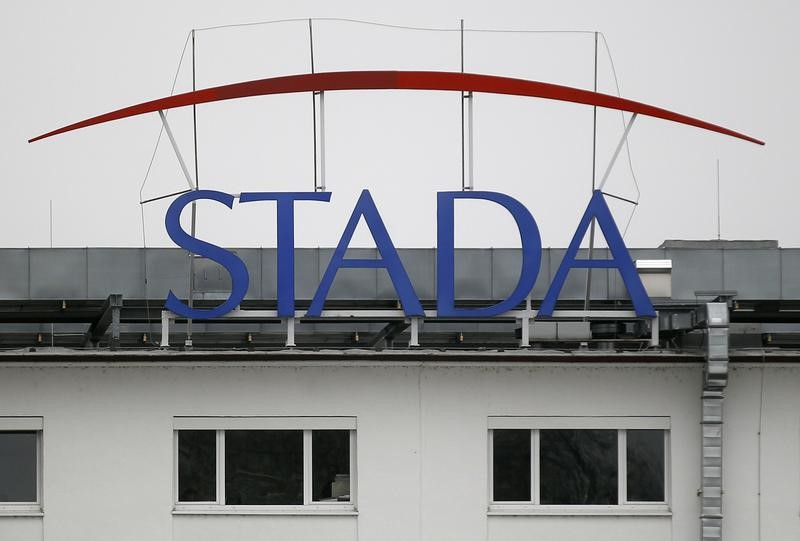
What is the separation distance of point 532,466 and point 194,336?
1185cm

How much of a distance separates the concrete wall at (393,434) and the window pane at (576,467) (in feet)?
1.28

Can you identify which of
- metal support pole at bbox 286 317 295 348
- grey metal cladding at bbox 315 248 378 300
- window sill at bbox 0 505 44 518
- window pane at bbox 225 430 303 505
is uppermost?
grey metal cladding at bbox 315 248 378 300

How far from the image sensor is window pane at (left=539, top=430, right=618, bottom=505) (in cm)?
2217

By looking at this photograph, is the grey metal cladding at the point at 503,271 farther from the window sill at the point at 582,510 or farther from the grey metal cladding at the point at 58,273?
the window sill at the point at 582,510

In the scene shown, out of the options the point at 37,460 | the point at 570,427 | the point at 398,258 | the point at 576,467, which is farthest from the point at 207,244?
the point at 576,467

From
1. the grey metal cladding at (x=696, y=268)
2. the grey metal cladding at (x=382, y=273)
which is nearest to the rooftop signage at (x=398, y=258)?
the grey metal cladding at (x=382, y=273)

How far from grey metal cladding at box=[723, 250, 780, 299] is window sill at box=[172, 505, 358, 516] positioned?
20.9 m

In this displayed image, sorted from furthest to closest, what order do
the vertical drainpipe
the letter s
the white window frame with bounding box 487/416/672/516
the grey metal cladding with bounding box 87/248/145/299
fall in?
1. the grey metal cladding with bounding box 87/248/145/299
2. the letter s
3. the white window frame with bounding box 487/416/672/516
4. the vertical drainpipe

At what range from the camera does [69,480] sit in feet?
72.2

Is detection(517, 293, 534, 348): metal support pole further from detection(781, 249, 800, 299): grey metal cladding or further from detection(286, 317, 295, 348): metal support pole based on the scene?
detection(781, 249, 800, 299): grey metal cladding

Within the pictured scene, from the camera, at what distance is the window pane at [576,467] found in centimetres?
2217

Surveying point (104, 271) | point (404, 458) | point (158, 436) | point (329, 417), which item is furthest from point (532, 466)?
point (104, 271)

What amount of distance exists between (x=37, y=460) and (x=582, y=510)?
9.16 m

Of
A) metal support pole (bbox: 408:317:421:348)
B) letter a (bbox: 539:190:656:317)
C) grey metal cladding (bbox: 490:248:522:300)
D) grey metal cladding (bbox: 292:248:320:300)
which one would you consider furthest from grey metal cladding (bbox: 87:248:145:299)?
letter a (bbox: 539:190:656:317)
